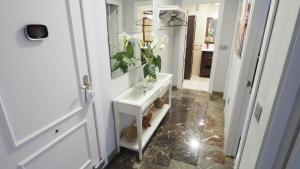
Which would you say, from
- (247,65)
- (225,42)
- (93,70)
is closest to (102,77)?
(93,70)

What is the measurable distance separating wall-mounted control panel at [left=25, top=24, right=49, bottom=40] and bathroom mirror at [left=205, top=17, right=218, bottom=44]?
193 inches

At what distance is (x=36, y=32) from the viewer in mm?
981

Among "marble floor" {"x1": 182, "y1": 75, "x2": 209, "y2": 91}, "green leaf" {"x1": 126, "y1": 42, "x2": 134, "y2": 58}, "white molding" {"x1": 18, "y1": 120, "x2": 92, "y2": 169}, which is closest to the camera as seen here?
"white molding" {"x1": 18, "y1": 120, "x2": 92, "y2": 169}

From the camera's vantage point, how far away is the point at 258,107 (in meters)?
1.01

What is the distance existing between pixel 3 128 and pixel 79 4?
0.99 m

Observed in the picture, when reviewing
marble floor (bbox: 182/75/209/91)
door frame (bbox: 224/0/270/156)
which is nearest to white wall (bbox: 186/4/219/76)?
marble floor (bbox: 182/75/209/91)

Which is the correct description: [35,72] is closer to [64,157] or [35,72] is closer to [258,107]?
[64,157]

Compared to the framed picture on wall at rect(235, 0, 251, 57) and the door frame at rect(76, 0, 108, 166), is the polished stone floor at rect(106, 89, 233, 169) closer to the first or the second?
the door frame at rect(76, 0, 108, 166)

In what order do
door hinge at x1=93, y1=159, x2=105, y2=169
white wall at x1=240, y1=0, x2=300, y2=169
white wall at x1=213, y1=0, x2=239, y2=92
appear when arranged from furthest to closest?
white wall at x1=213, y1=0, x2=239, y2=92
door hinge at x1=93, y1=159, x2=105, y2=169
white wall at x1=240, y1=0, x2=300, y2=169

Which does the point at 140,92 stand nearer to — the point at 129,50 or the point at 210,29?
the point at 129,50

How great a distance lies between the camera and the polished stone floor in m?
1.88

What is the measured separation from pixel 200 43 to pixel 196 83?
1473 mm

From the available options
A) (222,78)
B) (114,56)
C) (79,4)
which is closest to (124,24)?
(114,56)

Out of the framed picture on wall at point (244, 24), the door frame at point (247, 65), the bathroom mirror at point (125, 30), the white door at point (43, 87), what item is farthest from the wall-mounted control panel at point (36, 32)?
the framed picture on wall at point (244, 24)
